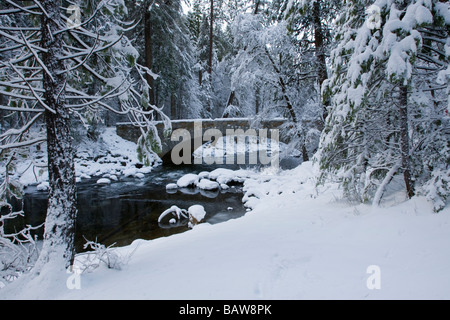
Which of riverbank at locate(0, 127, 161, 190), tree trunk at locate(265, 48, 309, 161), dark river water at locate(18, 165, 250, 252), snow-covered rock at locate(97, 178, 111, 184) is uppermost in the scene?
tree trunk at locate(265, 48, 309, 161)

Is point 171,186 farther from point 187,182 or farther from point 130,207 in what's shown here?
point 130,207

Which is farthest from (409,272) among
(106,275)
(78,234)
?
(78,234)

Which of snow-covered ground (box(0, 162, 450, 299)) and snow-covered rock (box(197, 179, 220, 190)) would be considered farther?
snow-covered rock (box(197, 179, 220, 190))

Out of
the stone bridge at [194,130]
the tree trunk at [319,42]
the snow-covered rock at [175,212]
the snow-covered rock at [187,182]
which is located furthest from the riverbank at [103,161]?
the tree trunk at [319,42]

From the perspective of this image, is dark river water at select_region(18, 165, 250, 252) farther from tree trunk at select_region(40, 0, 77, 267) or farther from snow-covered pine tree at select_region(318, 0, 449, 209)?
snow-covered pine tree at select_region(318, 0, 449, 209)

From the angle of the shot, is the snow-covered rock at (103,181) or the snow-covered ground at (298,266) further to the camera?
the snow-covered rock at (103,181)

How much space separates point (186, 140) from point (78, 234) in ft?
40.5

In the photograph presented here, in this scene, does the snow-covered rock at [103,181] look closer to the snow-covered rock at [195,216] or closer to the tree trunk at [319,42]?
the snow-covered rock at [195,216]

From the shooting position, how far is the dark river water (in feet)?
25.1

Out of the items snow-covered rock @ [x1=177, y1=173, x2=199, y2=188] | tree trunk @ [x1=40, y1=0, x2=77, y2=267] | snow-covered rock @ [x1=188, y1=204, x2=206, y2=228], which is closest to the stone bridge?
snow-covered rock @ [x1=177, y1=173, x2=199, y2=188]

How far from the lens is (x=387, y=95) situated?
187 inches

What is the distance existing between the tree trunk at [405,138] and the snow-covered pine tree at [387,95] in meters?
0.01

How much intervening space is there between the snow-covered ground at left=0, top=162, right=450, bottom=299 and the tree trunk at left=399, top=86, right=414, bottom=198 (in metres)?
0.35

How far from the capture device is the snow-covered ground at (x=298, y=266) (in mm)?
2498
